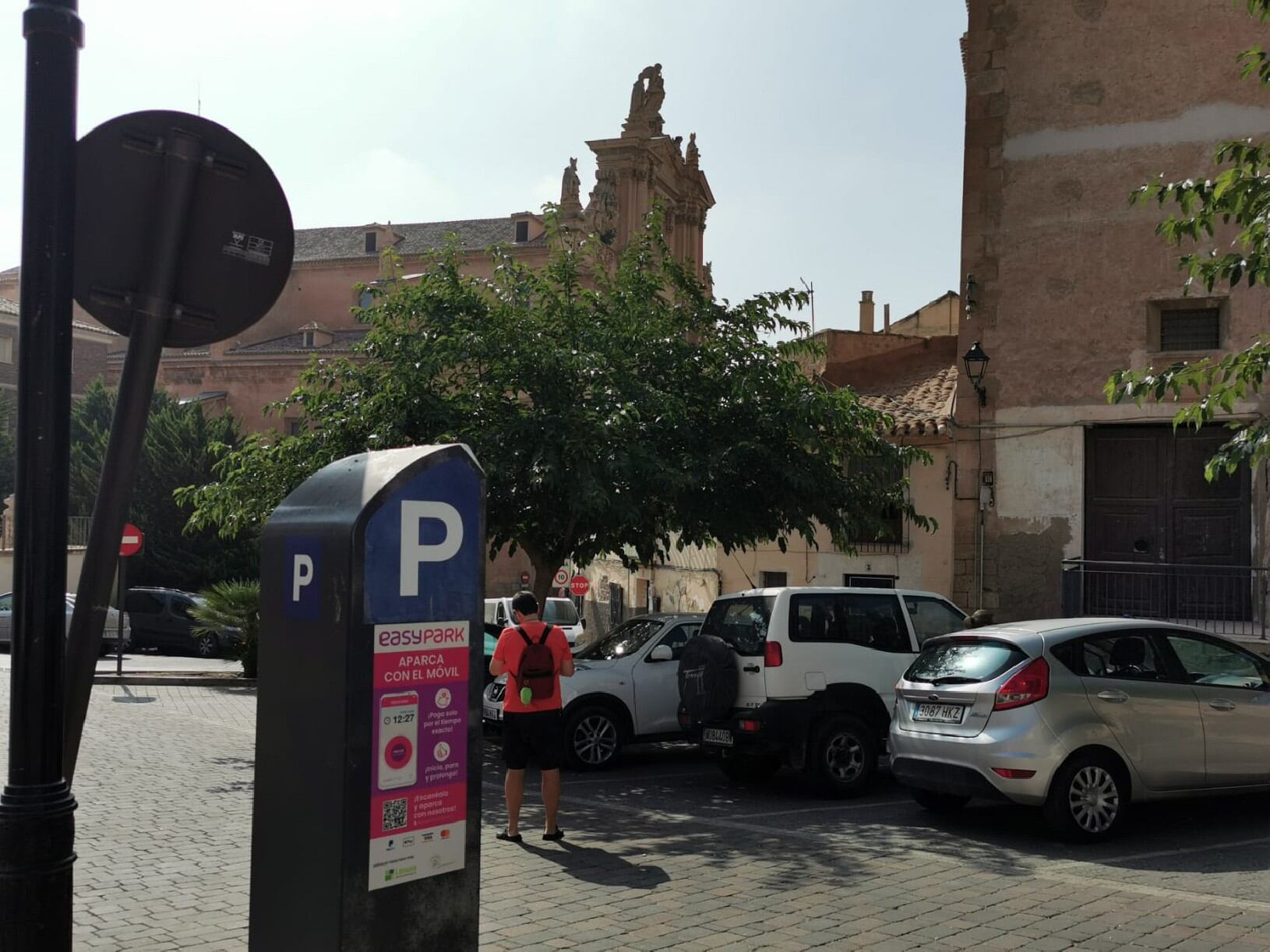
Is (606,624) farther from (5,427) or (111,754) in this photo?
(5,427)

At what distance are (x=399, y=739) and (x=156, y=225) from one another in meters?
1.86

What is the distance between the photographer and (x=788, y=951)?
6430mm

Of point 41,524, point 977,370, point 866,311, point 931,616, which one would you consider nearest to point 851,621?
point 931,616

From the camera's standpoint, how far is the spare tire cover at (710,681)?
11977 millimetres

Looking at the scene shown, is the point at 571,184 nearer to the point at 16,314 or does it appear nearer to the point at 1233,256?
the point at 16,314

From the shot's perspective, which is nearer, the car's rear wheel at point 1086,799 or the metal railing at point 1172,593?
the car's rear wheel at point 1086,799

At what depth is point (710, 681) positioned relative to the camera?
12000 millimetres

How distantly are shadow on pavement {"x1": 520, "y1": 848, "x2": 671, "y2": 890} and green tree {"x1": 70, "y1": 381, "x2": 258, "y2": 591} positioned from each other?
33104 millimetres

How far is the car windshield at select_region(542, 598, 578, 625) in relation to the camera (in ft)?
92.5

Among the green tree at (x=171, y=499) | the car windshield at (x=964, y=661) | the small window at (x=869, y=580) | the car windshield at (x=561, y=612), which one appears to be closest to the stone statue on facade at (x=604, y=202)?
the green tree at (x=171, y=499)

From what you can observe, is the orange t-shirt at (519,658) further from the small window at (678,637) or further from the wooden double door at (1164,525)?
the wooden double door at (1164,525)

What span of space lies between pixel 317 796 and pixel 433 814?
428 millimetres

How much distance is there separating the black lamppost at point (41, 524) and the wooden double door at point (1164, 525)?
15.6 m

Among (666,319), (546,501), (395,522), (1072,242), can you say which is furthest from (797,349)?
(395,522)
